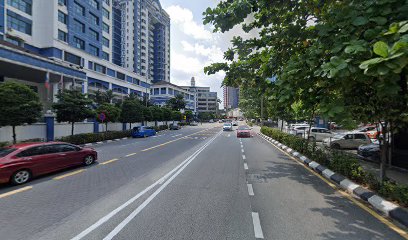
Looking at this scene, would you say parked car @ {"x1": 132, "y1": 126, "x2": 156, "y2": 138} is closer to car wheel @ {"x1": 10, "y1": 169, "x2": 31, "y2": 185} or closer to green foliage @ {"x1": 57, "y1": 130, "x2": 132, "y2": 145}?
green foliage @ {"x1": 57, "y1": 130, "x2": 132, "y2": 145}

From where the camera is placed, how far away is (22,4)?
1346 inches

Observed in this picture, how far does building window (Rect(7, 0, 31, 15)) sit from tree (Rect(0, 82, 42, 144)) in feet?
75.5

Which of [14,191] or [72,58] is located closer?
[14,191]

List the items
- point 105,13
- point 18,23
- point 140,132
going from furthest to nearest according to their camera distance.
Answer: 1. point 105,13
2. point 140,132
3. point 18,23

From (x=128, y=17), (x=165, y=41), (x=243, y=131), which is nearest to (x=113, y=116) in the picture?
(x=243, y=131)

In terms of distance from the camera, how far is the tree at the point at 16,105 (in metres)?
16.0

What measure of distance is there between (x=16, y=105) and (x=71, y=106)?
5.62m

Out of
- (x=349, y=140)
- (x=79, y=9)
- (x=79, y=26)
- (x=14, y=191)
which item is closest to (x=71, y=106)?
(x=14, y=191)

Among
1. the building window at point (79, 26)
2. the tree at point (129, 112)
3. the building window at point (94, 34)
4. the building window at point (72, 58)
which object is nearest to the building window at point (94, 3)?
the building window at point (94, 34)

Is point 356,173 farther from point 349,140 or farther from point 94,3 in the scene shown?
point 94,3

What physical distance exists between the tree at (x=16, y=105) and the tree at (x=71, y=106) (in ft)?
13.6

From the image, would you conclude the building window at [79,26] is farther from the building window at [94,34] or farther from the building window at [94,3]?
the building window at [94,3]

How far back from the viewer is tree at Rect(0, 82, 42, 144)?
16031mm

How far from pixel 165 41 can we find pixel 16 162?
120 meters
